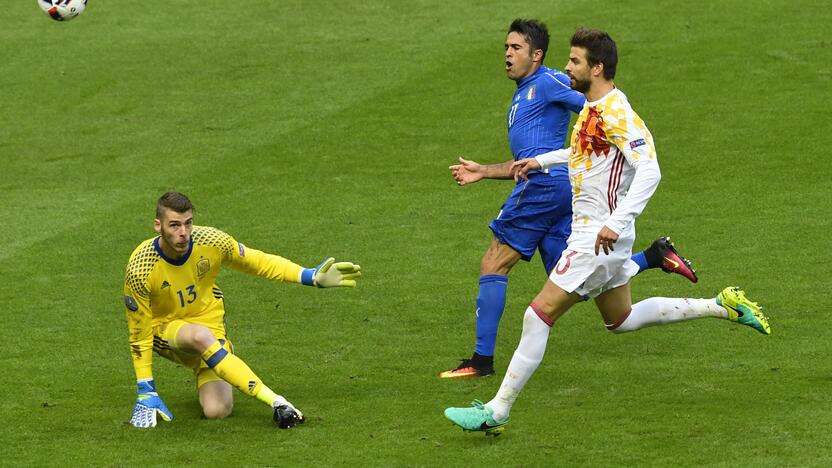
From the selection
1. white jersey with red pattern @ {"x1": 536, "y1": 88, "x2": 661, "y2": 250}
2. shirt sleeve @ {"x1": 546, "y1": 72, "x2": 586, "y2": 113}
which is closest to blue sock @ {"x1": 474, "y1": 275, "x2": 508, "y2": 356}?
shirt sleeve @ {"x1": 546, "y1": 72, "x2": 586, "y2": 113}

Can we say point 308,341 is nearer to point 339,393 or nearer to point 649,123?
point 339,393

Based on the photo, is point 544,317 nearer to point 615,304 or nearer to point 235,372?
point 615,304

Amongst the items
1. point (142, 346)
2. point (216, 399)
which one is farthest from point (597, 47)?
point (142, 346)

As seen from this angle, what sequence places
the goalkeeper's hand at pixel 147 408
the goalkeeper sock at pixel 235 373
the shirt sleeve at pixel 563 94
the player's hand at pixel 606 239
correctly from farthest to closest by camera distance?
the shirt sleeve at pixel 563 94, the goalkeeper's hand at pixel 147 408, the goalkeeper sock at pixel 235 373, the player's hand at pixel 606 239

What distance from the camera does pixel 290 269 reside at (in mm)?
8891

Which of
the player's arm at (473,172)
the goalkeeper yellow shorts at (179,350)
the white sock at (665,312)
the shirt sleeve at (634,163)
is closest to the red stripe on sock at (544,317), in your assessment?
the shirt sleeve at (634,163)

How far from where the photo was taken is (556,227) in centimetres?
979

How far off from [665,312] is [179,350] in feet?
10.6

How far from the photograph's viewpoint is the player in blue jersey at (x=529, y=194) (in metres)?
9.65

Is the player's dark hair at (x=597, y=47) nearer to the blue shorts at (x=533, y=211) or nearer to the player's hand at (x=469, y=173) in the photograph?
the player's hand at (x=469, y=173)

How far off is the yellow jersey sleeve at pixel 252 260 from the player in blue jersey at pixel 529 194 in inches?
55.2

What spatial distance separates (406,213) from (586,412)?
593 cm

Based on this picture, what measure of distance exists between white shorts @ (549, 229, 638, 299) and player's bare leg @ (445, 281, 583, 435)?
8 cm

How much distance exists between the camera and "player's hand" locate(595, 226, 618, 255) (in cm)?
763
